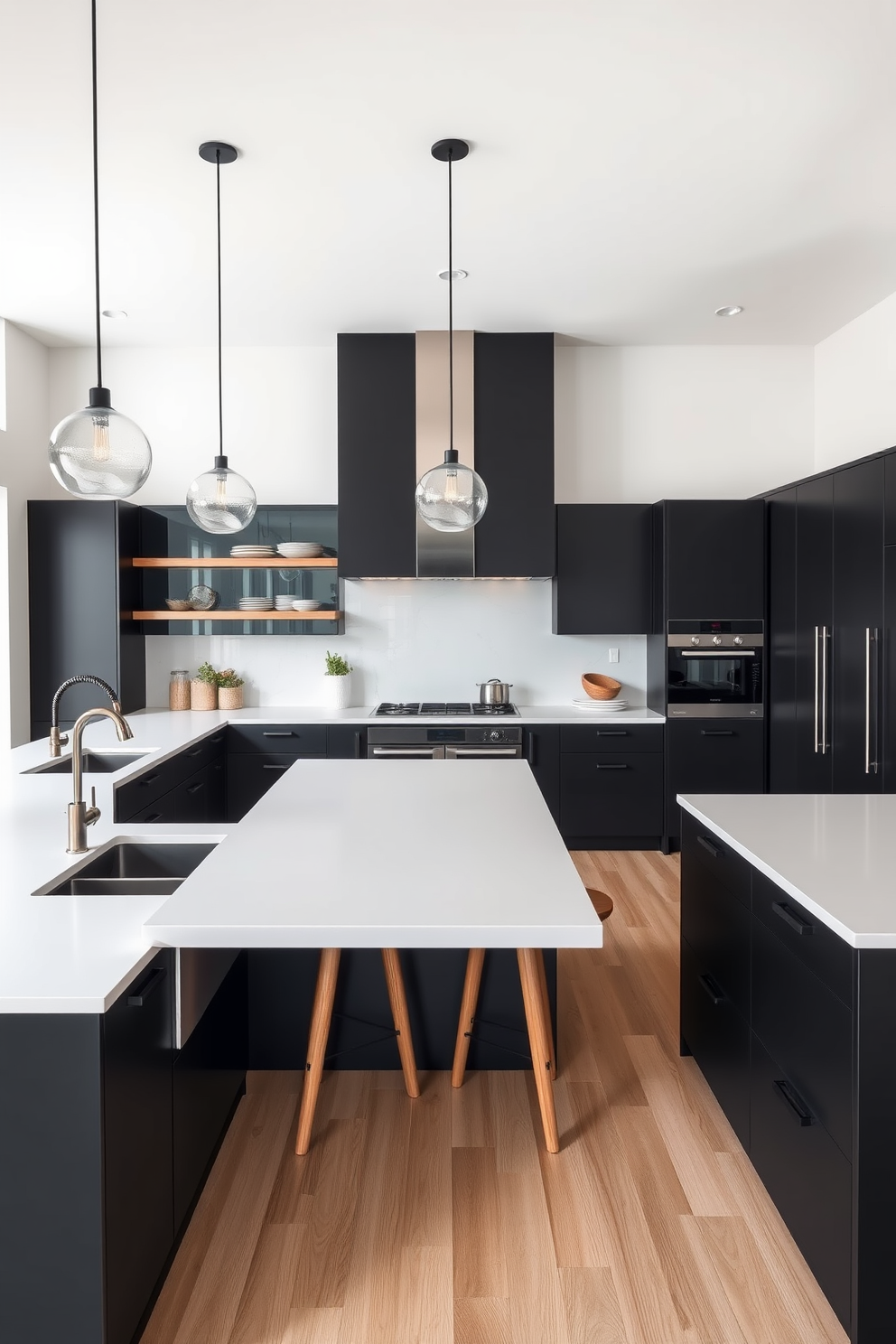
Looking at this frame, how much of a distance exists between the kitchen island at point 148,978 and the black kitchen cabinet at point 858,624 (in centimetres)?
204

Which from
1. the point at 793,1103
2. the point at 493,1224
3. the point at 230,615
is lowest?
the point at 493,1224

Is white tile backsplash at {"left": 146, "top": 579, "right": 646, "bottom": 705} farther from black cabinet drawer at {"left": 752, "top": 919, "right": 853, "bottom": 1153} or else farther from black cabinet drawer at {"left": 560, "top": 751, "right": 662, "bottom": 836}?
black cabinet drawer at {"left": 752, "top": 919, "right": 853, "bottom": 1153}

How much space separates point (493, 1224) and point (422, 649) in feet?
12.2

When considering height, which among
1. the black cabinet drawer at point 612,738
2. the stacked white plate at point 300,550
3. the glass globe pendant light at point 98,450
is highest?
the stacked white plate at point 300,550

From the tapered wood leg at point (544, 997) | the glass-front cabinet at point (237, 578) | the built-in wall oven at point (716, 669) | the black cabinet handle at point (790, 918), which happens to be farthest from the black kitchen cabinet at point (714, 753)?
the black cabinet handle at point (790, 918)

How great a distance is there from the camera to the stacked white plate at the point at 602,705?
5.10 metres

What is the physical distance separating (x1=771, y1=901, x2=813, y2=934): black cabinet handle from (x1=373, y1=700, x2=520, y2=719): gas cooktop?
3061mm

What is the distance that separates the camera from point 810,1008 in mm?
1697

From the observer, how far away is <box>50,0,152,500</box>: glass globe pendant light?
167 centimetres

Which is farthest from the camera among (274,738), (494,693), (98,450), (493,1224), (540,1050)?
(494,693)

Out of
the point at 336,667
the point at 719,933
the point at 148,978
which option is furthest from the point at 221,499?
the point at 336,667

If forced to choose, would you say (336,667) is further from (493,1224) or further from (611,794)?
(493,1224)

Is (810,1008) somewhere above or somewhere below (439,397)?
below

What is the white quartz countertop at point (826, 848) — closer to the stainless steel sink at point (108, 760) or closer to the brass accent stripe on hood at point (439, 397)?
the stainless steel sink at point (108, 760)
